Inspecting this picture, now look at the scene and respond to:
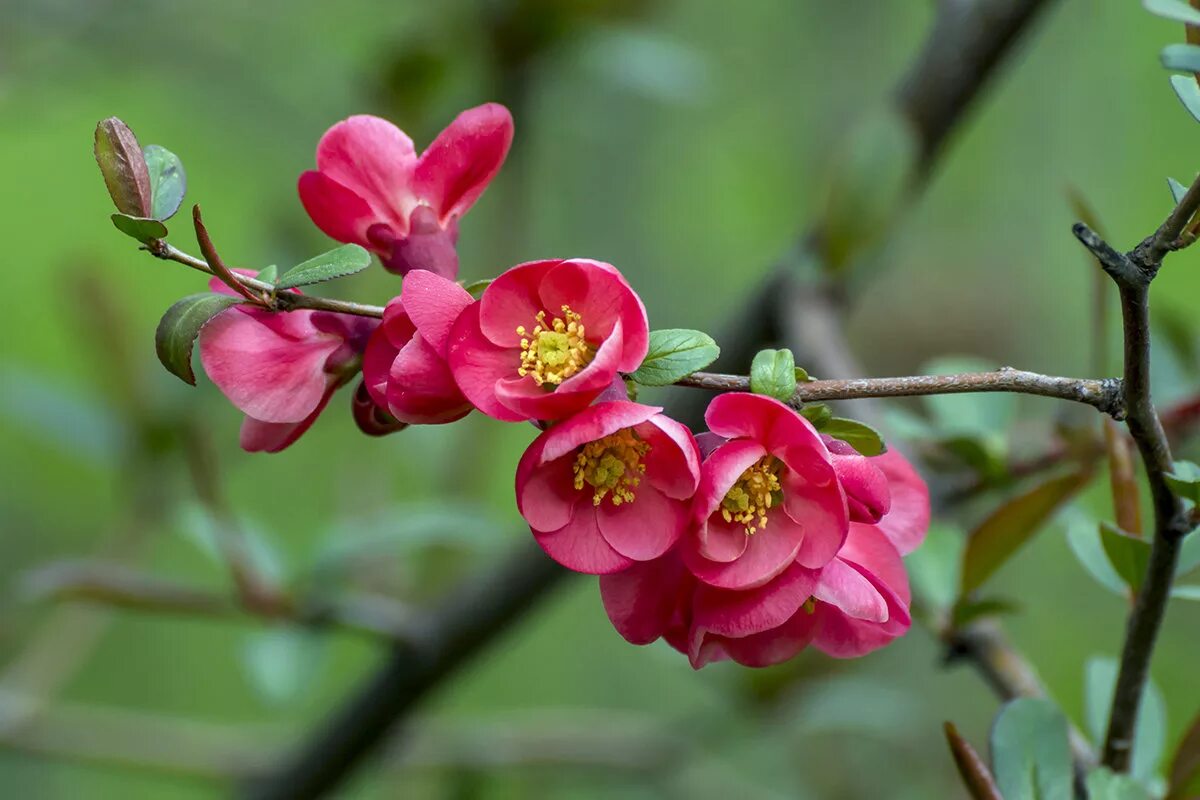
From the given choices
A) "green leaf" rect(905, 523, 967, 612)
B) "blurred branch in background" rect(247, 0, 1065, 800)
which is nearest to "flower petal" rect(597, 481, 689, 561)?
"green leaf" rect(905, 523, 967, 612)

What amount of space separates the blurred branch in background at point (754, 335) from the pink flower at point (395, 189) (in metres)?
0.47

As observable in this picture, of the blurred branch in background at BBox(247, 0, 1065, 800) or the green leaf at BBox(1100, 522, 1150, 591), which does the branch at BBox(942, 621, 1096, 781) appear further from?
the blurred branch in background at BBox(247, 0, 1065, 800)

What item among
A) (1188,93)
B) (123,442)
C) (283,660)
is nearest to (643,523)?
(1188,93)

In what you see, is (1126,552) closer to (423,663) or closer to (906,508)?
(906,508)

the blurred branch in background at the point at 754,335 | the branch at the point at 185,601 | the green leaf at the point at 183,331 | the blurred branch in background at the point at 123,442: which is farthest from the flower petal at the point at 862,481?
the blurred branch in background at the point at 123,442

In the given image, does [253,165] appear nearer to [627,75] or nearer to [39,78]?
[39,78]

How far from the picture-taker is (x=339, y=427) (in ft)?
5.95

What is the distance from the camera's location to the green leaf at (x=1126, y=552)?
1.63ft

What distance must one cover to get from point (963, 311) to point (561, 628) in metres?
0.90

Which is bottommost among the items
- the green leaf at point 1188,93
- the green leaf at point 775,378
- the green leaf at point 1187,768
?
the green leaf at point 1187,768

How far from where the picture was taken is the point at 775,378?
0.39 meters

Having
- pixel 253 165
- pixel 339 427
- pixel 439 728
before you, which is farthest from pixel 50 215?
pixel 439 728

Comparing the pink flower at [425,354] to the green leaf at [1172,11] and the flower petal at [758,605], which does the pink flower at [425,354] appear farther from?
the green leaf at [1172,11]

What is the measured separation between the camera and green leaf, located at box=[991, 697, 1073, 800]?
1.61ft
